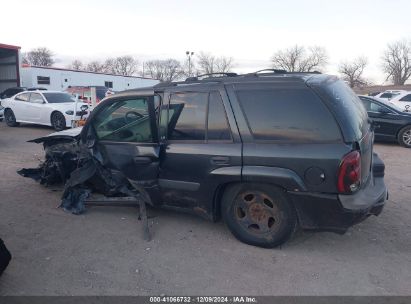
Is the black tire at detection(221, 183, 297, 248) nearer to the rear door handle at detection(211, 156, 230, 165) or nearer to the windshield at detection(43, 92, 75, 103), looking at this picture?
the rear door handle at detection(211, 156, 230, 165)

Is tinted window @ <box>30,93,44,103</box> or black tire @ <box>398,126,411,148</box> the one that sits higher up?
tinted window @ <box>30,93,44,103</box>

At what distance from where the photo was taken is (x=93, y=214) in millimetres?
4793

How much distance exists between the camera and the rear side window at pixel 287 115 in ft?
10.9

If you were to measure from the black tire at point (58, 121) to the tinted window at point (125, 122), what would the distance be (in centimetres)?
870

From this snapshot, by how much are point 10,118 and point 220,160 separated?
14.1 metres

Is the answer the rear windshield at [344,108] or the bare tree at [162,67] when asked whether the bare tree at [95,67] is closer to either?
the bare tree at [162,67]

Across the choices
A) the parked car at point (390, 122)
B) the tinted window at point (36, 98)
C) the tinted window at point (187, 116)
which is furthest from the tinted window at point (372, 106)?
the tinted window at point (36, 98)

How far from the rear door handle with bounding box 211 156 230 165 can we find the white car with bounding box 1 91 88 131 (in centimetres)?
915

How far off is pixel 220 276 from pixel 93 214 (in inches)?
88.8

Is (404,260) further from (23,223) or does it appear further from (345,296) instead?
(23,223)

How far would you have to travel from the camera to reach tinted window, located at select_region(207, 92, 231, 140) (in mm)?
3730

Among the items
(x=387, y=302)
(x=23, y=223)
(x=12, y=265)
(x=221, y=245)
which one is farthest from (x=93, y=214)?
(x=387, y=302)

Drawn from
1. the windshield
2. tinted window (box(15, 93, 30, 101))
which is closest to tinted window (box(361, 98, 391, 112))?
the windshield

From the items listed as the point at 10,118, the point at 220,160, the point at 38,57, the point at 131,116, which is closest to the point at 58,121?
the point at 10,118
